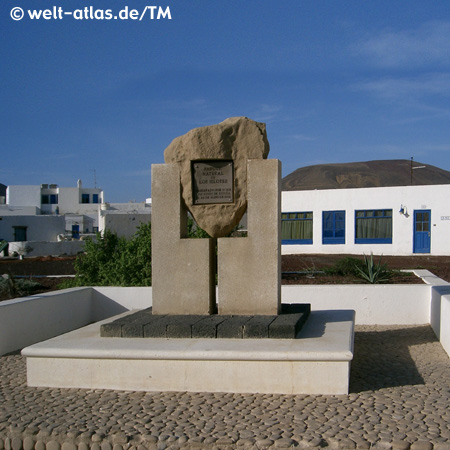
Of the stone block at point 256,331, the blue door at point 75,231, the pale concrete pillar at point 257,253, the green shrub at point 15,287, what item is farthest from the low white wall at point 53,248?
the stone block at point 256,331

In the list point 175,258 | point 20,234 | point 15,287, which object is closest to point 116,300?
point 15,287

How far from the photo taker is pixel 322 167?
15212 cm

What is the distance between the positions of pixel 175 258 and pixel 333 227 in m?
23.4

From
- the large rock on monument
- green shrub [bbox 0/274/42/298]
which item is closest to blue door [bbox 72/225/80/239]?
green shrub [bbox 0/274/42/298]

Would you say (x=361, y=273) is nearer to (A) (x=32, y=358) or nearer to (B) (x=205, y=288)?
(B) (x=205, y=288)

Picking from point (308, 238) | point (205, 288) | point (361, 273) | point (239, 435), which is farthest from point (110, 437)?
point (308, 238)

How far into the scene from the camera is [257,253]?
7023mm

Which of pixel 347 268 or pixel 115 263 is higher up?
pixel 115 263

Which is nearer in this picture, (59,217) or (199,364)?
(199,364)

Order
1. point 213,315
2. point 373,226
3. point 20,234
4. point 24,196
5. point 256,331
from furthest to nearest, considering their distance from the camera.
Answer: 1. point 24,196
2. point 20,234
3. point 373,226
4. point 213,315
5. point 256,331

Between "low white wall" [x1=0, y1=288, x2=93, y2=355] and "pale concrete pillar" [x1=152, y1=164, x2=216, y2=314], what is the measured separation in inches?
97.5

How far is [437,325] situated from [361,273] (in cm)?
384

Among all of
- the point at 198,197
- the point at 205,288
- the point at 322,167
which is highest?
the point at 322,167

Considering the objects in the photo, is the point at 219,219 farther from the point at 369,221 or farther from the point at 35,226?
the point at 35,226
